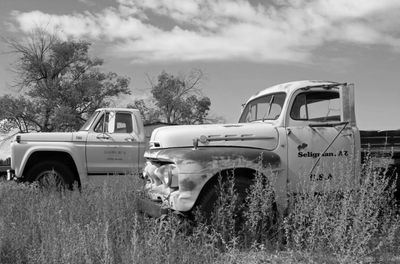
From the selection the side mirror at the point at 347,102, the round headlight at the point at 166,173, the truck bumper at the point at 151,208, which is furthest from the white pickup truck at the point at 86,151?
the side mirror at the point at 347,102

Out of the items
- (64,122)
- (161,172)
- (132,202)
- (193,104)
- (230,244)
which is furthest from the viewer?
(193,104)

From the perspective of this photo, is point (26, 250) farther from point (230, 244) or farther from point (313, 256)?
point (313, 256)

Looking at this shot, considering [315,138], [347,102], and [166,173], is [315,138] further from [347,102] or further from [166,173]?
[166,173]

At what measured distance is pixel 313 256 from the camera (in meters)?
4.57

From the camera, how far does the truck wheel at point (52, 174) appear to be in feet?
32.2

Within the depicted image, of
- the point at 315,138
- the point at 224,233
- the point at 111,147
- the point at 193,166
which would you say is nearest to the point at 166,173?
the point at 193,166

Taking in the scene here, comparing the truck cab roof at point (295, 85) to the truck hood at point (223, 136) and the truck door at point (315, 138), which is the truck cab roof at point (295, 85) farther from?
the truck hood at point (223, 136)

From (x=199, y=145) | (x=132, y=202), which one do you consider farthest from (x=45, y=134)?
(x=199, y=145)

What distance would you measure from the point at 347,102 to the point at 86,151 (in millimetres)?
6309

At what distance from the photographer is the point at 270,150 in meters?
5.99

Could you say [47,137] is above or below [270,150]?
above

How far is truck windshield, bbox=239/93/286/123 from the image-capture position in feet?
21.6

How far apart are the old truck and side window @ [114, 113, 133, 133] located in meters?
4.41

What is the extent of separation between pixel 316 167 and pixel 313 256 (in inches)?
67.5
